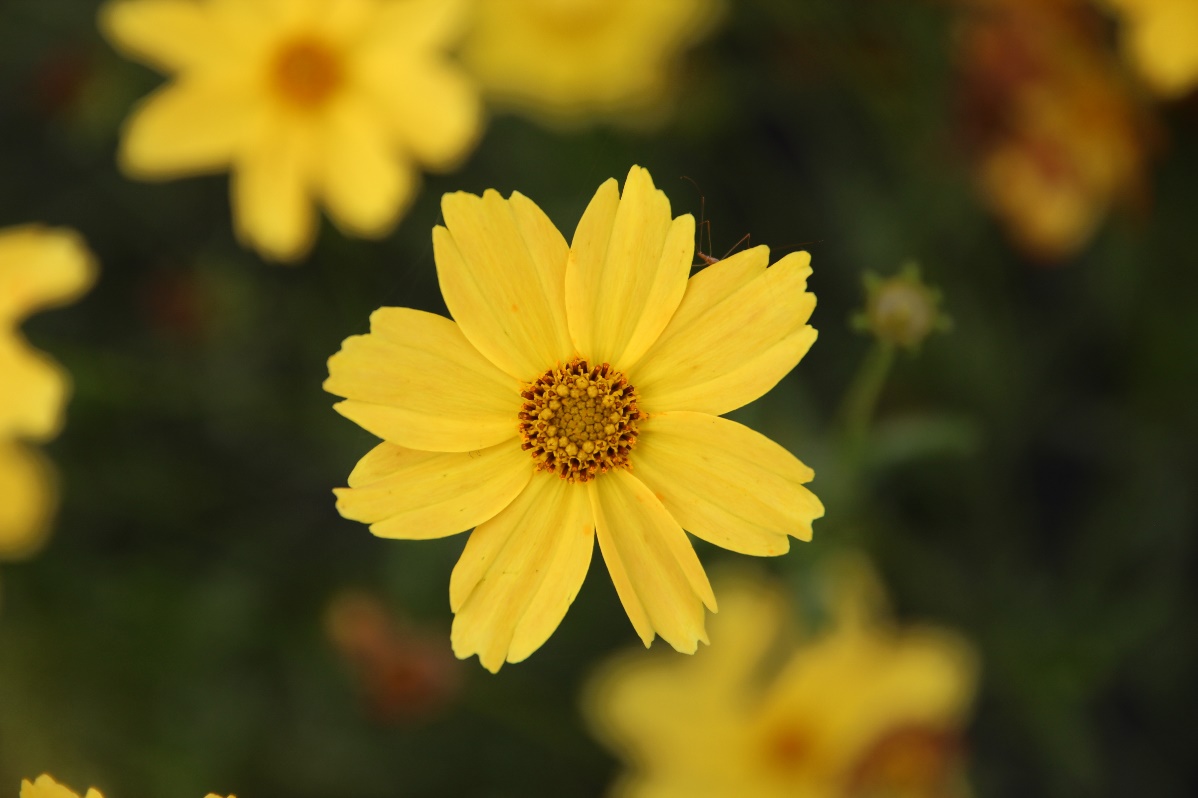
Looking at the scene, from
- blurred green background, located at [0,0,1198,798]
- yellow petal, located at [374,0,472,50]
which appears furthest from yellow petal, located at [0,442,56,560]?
yellow petal, located at [374,0,472,50]

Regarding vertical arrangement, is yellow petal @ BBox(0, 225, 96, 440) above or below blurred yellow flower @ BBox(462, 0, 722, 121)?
below

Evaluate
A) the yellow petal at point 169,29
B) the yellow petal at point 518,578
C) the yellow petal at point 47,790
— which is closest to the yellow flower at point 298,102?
the yellow petal at point 169,29

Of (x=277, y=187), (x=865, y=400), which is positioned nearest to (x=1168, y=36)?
(x=865, y=400)

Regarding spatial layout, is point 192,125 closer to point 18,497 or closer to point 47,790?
point 18,497

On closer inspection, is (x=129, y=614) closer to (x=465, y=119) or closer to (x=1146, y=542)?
(x=465, y=119)

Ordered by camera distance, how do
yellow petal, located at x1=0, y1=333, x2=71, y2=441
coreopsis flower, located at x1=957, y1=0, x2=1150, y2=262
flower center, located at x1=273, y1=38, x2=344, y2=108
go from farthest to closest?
coreopsis flower, located at x1=957, y1=0, x2=1150, y2=262 < flower center, located at x1=273, y1=38, x2=344, y2=108 < yellow petal, located at x1=0, y1=333, x2=71, y2=441

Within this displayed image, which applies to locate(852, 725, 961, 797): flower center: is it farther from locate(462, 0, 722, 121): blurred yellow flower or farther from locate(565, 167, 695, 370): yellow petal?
locate(462, 0, 722, 121): blurred yellow flower
